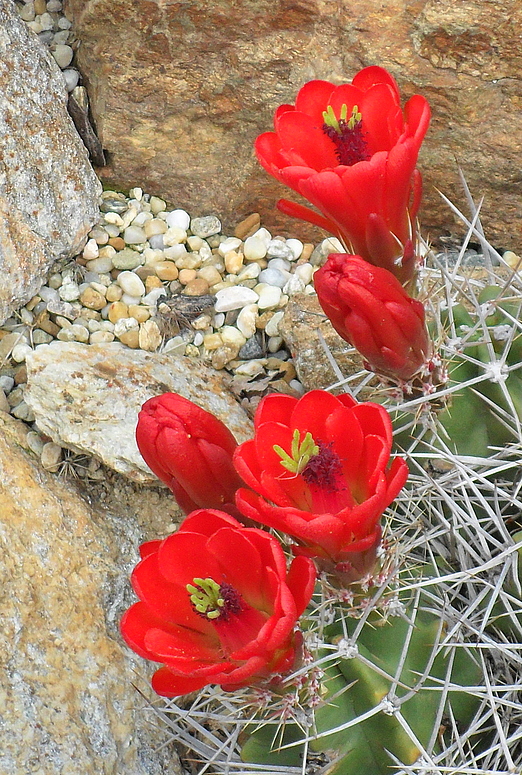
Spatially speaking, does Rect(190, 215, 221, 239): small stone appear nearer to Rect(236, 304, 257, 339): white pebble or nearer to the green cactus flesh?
Rect(236, 304, 257, 339): white pebble

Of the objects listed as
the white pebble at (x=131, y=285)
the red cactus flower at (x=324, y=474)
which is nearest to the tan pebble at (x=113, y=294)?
the white pebble at (x=131, y=285)

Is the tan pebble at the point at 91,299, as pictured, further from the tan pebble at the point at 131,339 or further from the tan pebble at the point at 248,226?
the tan pebble at the point at 248,226

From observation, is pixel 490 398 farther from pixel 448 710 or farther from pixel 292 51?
pixel 292 51

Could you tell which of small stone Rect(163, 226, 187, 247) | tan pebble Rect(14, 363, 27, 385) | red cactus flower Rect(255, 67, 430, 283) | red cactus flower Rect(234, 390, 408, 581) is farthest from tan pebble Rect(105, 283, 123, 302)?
red cactus flower Rect(234, 390, 408, 581)

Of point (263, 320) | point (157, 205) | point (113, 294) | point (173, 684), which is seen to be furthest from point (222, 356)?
point (173, 684)

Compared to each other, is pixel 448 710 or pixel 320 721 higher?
pixel 320 721

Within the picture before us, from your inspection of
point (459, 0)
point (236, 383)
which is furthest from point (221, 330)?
point (459, 0)
